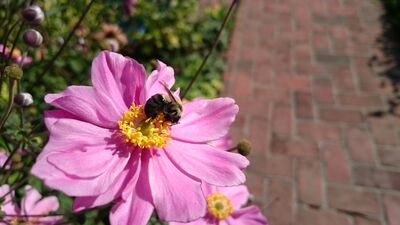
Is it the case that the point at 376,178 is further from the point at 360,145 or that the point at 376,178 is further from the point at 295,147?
the point at 295,147

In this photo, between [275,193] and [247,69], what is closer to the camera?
[275,193]

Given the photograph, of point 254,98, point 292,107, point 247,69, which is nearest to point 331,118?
point 292,107

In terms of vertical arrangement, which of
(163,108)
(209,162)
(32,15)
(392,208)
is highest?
(32,15)

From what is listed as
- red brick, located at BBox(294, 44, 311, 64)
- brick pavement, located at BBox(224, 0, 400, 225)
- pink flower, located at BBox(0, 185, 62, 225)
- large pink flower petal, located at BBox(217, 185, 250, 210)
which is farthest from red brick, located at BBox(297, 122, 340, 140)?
pink flower, located at BBox(0, 185, 62, 225)

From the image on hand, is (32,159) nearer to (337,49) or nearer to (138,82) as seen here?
(138,82)

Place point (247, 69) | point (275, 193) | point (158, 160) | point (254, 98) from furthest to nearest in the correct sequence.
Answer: point (247, 69) < point (254, 98) < point (275, 193) < point (158, 160)

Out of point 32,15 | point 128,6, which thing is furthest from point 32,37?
point 128,6

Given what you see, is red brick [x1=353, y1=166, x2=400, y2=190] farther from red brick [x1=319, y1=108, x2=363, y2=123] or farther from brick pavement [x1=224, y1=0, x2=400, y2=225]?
red brick [x1=319, y1=108, x2=363, y2=123]

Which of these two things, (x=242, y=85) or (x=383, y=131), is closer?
(x=383, y=131)
